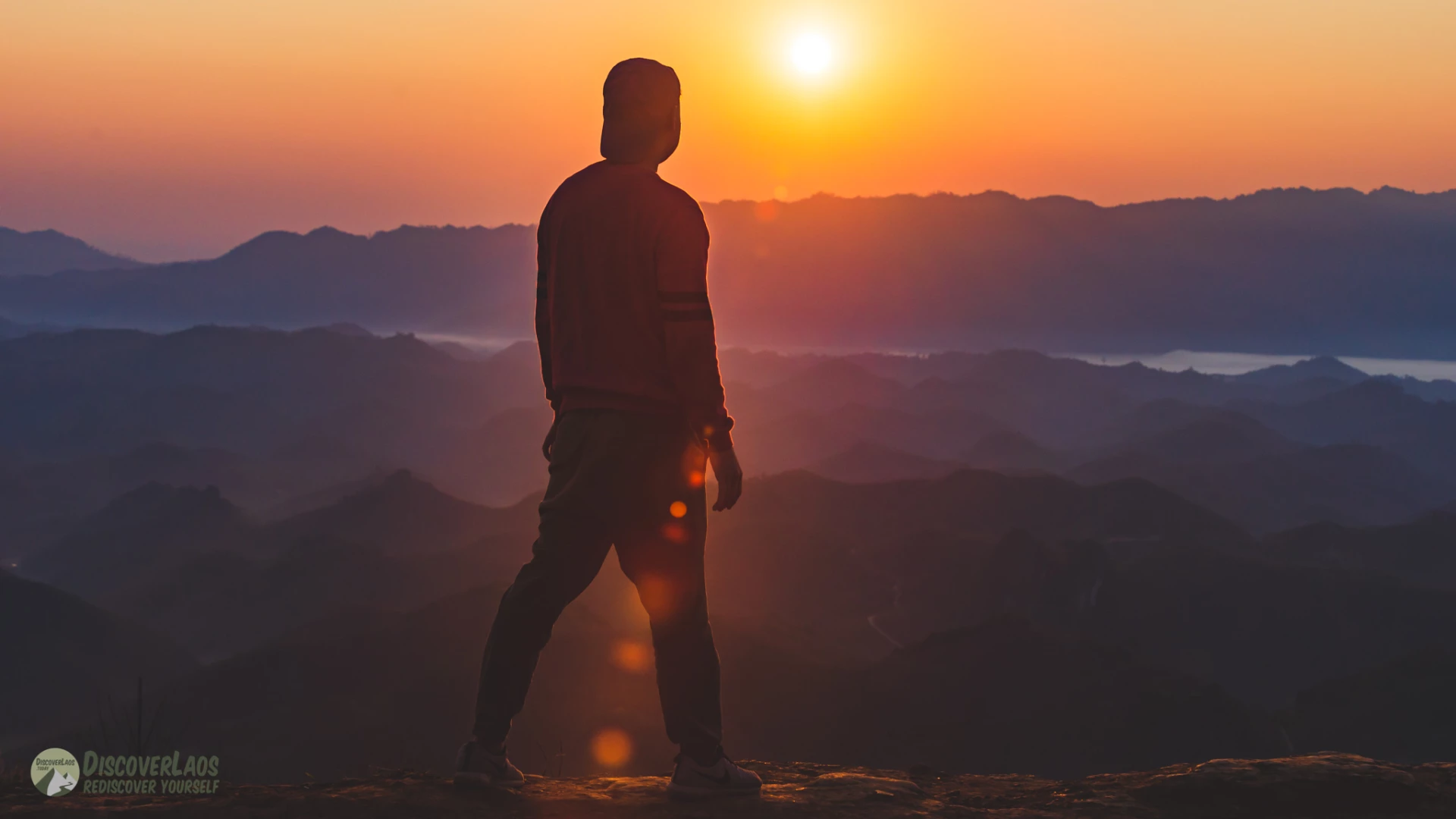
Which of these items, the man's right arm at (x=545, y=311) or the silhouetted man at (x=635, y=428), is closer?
the silhouetted man at (x=635, y=428)

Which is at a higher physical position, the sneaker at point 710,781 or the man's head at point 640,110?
the man's head at point 640,110

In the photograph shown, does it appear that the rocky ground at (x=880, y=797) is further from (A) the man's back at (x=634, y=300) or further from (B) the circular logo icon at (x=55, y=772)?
(A) the man's back at (x=634, y=300)

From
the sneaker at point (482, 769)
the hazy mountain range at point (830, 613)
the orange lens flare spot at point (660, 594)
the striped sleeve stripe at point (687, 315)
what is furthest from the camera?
the hazy mountain range at point (830, 613)

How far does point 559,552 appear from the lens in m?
4.68

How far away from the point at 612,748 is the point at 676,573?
191 feet

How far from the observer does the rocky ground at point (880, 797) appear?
15.1 feet

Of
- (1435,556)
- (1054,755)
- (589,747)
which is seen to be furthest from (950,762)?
(1435,556)

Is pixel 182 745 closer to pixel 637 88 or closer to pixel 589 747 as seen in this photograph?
pixel 589 747

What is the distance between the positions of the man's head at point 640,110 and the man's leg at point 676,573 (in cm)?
127

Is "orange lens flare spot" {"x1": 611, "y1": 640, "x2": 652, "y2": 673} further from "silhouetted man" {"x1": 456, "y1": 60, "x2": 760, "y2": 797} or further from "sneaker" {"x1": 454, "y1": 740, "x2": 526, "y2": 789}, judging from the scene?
"silhouetted man" {"x1": 456, "y1": 60, "x2": 760, "y2": 797}

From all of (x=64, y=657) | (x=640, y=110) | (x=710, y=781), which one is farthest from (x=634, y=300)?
(x=64, y=657)

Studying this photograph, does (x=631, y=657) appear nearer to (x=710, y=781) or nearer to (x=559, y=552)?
(x=710, y=781)

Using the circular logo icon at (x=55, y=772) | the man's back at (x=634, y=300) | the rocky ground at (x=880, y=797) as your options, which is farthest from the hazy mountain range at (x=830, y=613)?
the man's back at (x=634, y=300)

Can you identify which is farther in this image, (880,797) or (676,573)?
(880,797)
